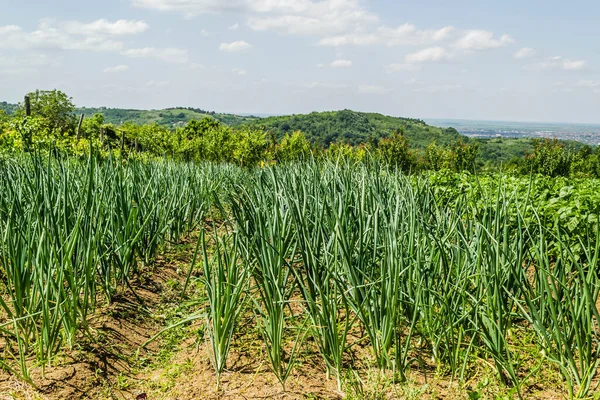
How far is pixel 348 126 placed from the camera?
3688 inches

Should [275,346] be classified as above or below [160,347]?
above

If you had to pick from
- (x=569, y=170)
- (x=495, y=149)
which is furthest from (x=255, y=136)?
(x=495, y=149)

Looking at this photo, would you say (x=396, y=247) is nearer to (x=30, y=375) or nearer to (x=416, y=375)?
(x=416, y=375)

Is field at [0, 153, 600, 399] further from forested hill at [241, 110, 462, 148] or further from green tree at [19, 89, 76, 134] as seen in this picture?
forested hill at [241, 110, 462, 148]

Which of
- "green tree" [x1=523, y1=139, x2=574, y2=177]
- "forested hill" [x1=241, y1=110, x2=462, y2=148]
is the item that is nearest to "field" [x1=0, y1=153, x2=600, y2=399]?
"green tree" [x1=523, y1=139, x2=574, y2=177]

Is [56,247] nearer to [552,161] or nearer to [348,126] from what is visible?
[552,161]

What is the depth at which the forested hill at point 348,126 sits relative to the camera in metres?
86.3

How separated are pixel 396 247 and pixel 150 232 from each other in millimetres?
2340

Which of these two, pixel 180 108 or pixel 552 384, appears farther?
pixel 180 108

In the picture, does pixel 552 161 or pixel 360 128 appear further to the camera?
pixel 360 128

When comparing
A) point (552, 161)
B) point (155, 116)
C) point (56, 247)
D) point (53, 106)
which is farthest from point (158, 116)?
point (56, 247)

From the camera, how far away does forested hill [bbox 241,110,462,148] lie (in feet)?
283

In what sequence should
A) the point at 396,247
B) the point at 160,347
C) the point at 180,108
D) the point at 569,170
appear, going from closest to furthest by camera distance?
the point at 396,247, the point at 160,347, the point at 569,170, the point at 180,108

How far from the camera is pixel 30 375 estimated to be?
7.75ft
